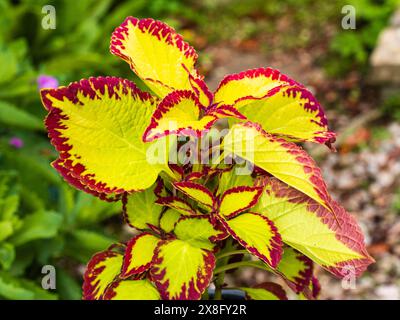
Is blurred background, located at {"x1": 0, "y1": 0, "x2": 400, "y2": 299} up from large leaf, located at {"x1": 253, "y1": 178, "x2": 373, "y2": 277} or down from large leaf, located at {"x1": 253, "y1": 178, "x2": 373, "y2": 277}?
up

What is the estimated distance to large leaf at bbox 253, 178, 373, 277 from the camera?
936 millimetres

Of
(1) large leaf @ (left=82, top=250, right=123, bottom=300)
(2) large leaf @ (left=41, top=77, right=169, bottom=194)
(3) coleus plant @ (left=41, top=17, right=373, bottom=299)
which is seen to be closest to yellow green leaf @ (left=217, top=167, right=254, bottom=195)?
(3) coleus plant @ (left=41, top=17, right=373, bottom=299)

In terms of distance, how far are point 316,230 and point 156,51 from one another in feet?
1.24

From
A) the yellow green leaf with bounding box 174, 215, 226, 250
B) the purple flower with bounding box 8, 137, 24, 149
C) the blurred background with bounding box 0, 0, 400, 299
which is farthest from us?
the purple flower with bounding box 8, 137, 24, 149

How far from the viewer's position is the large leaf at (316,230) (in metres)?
0.94

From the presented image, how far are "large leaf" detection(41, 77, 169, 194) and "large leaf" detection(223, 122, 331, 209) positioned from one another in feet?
0.46

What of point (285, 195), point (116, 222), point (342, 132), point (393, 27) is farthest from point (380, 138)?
point (285, 195)

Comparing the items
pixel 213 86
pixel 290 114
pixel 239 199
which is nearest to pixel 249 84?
Answer: pixel 290 114

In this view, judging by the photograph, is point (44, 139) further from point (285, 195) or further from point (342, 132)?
point (285, 195)

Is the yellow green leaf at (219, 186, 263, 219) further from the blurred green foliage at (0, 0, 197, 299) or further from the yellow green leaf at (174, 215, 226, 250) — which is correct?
the blurred green foliage at (0, 0, 197, 299)

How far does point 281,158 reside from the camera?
2.91ft

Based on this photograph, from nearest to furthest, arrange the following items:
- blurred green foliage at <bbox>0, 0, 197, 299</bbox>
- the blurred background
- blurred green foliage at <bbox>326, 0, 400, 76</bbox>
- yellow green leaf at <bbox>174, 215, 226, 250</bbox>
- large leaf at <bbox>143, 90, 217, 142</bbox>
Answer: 1. large leaf at <bbox>143, 90, 217, 142</bbox>
2. yellow green leaf at <bbox>174, 215, 226, 250</bbox>
3. blurred green foliage at <bbox>0, 0, 197, 299</bbox>
4. the blurred background
5. blurred green foliage at <bbox>326, 0, 400, 76</bbox>

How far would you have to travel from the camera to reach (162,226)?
102 centimetres

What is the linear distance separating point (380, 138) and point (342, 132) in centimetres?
19
